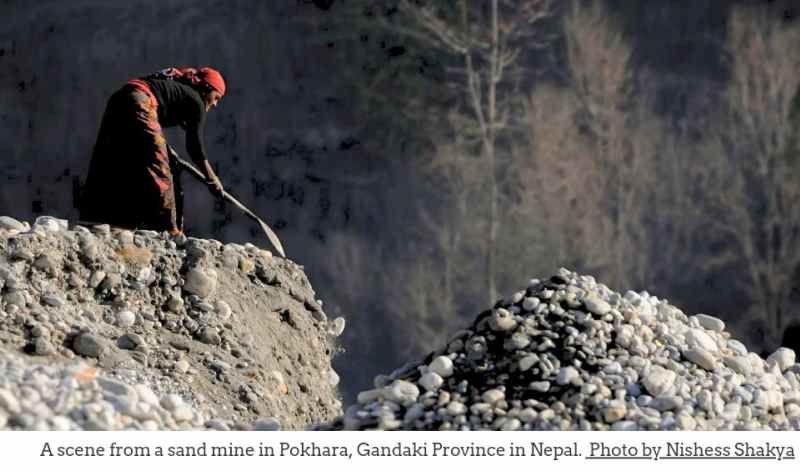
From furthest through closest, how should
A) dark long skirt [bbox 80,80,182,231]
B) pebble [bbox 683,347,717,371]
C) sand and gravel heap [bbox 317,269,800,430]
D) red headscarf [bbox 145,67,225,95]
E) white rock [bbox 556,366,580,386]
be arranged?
red headscarf [bbox 145,67,225,95], dark long skirt [bbox 80,80,182,231], pebble [bbox 683,347,717,371], white rock [bbox 556,366,580,386], sand and gravel heap [bbox 317,269,800,430]

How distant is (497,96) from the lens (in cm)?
2244

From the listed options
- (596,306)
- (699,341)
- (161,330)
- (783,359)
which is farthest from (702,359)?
(161,330)

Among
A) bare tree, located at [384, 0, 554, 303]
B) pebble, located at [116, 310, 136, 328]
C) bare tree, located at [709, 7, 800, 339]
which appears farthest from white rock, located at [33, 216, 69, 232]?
bare tree, located at [709, 7, 800, 339]

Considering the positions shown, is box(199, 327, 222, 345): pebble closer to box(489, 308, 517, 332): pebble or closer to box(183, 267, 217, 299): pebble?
box(183, 267, 217, 299): pebble

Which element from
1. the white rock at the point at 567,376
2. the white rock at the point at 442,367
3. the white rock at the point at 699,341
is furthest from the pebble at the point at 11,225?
the white rock at the point at 699,341

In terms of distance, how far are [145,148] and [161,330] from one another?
1097mm

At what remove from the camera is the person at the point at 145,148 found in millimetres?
8117

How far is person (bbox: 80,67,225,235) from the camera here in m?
8.12

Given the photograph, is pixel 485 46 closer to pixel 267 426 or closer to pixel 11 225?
pixel 11 225

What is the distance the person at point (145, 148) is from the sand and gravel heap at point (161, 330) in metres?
0.28

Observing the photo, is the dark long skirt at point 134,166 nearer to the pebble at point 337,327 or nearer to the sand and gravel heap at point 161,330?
the sand and gravel heap at point 161,330

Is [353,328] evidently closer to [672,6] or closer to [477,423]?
[672,6]

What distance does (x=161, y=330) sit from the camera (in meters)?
7.48

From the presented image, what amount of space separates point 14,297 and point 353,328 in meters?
13.9
